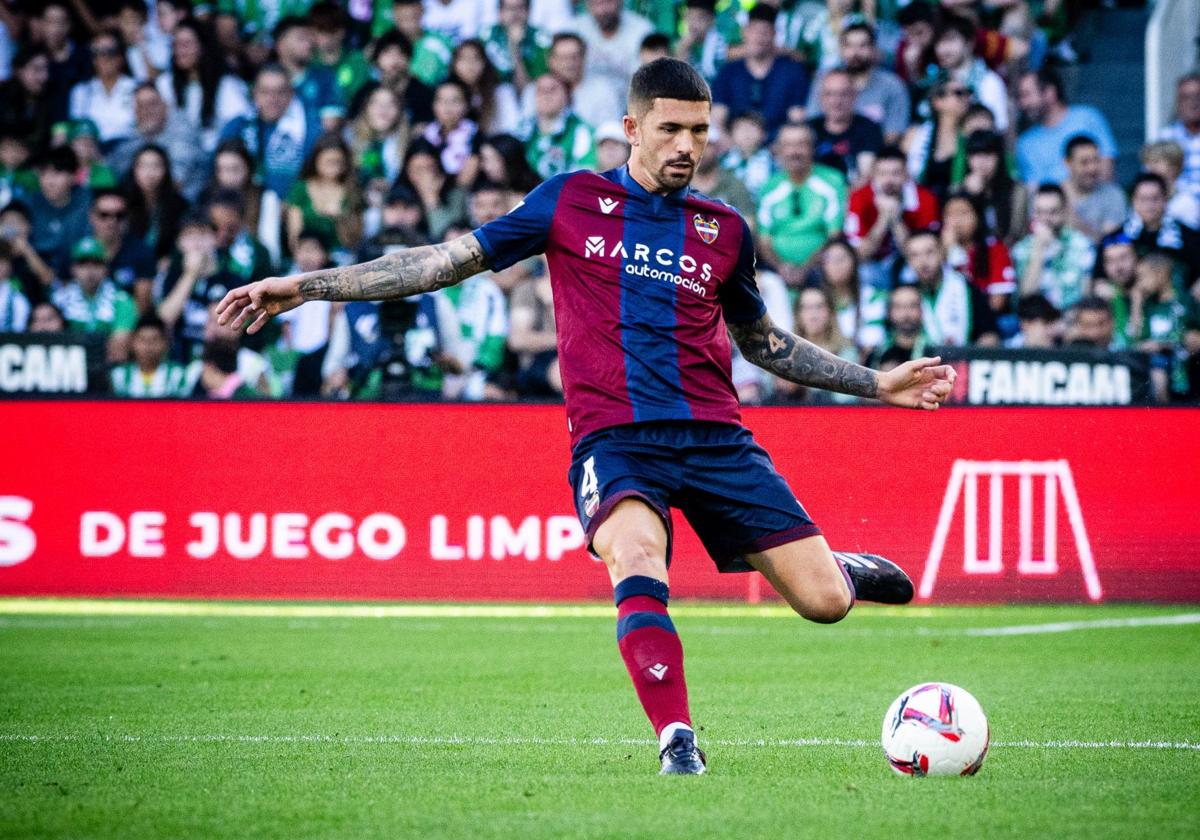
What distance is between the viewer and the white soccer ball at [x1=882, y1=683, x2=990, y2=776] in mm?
5527

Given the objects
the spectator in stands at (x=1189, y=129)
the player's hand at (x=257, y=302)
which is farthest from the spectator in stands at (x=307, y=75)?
the player's hand at (x=257, y=302)

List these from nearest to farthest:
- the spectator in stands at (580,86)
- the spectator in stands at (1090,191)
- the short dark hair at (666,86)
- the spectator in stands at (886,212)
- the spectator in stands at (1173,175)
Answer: the short dark hair at (666,86)
the spectator in stands at (886,212)
the spectator in stands at (1173,175)
the spectator in stands at (1090,191)
the spectator in stands at (580,86)

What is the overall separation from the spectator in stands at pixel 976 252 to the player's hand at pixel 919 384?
28.9ft

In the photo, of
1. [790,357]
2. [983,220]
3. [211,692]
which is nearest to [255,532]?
[211,692]

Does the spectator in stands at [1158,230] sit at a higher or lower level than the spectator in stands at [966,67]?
lower

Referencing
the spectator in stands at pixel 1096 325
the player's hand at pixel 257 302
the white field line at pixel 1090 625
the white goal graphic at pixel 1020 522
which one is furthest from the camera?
the spectator in stands at pixel 1096 325

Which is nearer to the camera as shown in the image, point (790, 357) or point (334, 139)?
point (790, 357)

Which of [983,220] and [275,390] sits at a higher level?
[983,220]

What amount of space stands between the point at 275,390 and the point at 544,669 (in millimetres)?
6424

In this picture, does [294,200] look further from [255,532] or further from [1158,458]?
[1158,458]

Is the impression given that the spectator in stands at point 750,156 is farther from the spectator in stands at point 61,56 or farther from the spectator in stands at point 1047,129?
the spectator in stands at point 61,56

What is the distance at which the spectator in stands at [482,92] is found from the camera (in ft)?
53.9

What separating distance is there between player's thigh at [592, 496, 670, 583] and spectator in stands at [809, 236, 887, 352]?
9.14 m

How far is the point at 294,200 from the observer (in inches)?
631
